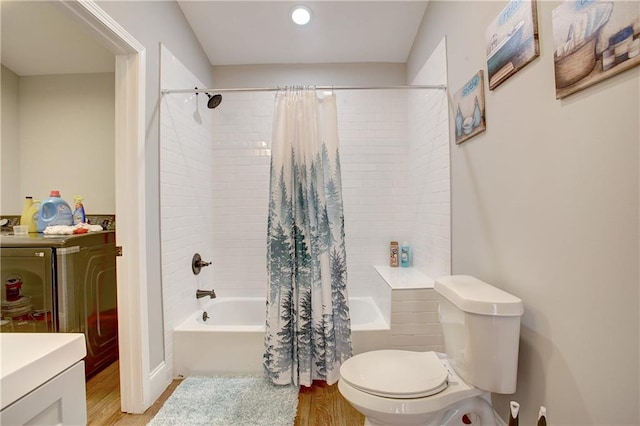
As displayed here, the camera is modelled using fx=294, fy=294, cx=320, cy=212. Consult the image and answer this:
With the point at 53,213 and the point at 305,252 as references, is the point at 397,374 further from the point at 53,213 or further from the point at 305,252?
the point at 53,213

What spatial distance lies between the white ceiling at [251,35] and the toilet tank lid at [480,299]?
2.01 metres

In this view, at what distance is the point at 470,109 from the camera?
157cm

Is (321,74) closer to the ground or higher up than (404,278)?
higher up

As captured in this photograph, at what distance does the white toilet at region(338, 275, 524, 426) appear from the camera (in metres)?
1.09

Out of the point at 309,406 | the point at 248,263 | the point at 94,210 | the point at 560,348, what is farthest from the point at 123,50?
the point at 560,348

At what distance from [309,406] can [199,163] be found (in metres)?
1.97

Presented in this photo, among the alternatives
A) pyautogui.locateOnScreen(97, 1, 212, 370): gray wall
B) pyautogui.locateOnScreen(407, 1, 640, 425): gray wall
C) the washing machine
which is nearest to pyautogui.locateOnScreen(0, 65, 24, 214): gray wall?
the washing machine

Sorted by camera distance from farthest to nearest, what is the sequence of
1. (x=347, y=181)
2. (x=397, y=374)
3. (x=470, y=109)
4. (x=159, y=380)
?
(x=347, y=181)
(x=159, y=380)
(x=470, y=109)
(x=397, y=374)

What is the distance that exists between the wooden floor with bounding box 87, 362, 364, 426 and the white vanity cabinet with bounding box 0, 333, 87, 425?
1.31 metres

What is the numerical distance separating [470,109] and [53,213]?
9.28 feet

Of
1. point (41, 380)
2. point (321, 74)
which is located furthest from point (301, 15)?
point (41, 380)

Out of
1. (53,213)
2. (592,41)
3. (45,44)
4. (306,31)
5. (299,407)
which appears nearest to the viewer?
(592,41)

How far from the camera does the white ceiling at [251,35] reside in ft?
6.84

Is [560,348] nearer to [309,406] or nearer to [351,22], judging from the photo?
[309,406]
